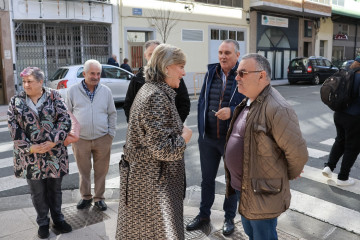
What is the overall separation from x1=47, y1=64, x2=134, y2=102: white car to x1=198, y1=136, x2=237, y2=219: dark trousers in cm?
786

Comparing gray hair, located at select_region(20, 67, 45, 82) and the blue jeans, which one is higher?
gray hair, located at select_region(20, 67, 45, 82)

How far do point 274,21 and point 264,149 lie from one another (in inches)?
950

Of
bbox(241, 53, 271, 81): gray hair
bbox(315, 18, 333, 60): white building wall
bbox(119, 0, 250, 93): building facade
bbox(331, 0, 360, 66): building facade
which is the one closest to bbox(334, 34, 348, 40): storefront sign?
bbox(331, 0, 360, 66): building facade

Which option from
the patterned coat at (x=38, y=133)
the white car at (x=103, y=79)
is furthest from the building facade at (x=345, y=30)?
the patterned coat at (x=38, y=133)

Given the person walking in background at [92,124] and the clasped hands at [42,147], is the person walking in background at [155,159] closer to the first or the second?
the clasped hands at [42,147]

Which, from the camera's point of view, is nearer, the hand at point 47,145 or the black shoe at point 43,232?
the hand at point 47,145

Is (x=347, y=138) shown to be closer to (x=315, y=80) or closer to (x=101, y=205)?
(x=101, y=205)

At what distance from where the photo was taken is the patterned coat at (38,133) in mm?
3395

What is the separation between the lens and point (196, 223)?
3.79m

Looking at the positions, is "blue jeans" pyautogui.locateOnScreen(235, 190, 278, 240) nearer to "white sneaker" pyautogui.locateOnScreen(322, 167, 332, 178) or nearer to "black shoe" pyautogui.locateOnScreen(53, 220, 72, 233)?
"black shoe" pyautogui.locateOnScreen(53, 220, 72, 233)

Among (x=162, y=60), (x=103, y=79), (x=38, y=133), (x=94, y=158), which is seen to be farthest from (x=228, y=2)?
(x=162, y=60)

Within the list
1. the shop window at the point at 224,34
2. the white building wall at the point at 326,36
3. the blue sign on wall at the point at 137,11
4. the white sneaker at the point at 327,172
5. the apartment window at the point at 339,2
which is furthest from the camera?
the apartment window at the point at 339,2

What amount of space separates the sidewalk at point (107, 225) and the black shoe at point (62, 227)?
2.1 inches

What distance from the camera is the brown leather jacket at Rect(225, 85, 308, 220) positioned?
7.86ft
